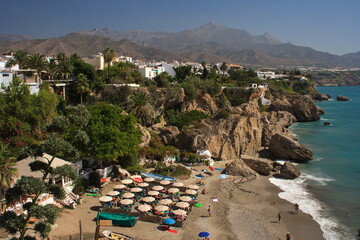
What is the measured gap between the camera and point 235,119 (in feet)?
130

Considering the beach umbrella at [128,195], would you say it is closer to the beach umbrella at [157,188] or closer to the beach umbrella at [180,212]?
the beach umbrella at [157,188]

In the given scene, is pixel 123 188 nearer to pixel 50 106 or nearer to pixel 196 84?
pixel 50 106

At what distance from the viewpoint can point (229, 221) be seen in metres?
20.8

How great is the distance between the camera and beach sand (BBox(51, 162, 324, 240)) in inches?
712

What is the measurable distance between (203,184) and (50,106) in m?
15.9

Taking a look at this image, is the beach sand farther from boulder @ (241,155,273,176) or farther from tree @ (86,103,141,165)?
boulder @ (241,155,273,176)

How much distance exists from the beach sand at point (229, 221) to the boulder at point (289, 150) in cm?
1081

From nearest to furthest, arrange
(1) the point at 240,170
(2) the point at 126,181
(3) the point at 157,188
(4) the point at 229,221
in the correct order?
1. (4) the point at 229,221
2. (3) the point at 157,188
3. (2) the point at 126,181
4. (1) the point at 240,170

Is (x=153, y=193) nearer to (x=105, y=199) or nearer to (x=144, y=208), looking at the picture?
(x=144, y=208)

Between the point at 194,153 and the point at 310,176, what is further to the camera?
the point at 194,153

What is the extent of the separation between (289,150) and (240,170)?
362 inches

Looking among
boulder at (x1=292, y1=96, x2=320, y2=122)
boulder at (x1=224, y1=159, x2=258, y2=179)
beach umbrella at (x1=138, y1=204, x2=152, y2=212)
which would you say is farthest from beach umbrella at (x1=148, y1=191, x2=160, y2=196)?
boulder at (x1=292, y1=96, x2=320, y2=122)

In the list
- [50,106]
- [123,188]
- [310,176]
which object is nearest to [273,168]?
[310,176]

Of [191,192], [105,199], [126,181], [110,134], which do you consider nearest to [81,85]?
[110,134]
